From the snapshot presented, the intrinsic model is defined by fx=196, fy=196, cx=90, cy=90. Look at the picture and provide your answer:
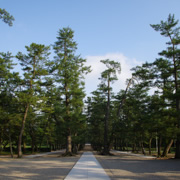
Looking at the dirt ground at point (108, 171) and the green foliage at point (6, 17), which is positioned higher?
the green foliage at point (6, 17)

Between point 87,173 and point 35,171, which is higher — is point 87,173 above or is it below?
above

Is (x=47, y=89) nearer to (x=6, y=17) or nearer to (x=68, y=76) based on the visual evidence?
(x=68, y=76)

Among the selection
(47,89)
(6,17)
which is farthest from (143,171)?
(47,89)

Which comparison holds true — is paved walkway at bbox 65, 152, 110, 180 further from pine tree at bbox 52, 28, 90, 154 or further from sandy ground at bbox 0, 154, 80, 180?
pine tree at bbox 52, 28, 90, 154

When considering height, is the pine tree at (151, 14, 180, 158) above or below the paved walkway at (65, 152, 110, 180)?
above

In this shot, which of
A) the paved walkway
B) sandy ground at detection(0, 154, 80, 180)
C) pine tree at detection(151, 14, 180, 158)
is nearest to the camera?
the paved walkway

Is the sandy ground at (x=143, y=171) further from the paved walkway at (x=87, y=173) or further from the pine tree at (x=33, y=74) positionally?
the pine tree at (x=33, y=74)

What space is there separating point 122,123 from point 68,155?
8.35 m

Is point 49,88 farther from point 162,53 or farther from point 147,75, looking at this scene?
point 162,53

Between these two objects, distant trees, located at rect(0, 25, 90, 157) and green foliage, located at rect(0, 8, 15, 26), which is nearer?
green foliage, located at rect(0, 8, 15, 26)

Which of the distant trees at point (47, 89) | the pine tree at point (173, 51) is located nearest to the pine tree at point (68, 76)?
the distant trees at point (47, 89)

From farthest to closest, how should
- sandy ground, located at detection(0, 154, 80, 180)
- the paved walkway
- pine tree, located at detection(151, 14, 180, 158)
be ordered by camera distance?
pine tree, located at detection(151, 14, 180, 158)
sandy ground, located at detection(0, 154, 80, 180)
the paved walkway

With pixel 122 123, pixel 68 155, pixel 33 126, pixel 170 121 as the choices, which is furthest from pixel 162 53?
pixel 33 126

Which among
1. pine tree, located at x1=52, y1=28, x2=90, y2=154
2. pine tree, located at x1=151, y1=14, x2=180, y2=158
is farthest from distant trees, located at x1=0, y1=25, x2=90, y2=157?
pine tree, located at x1=151, y1=14, x2=180, y2=158
